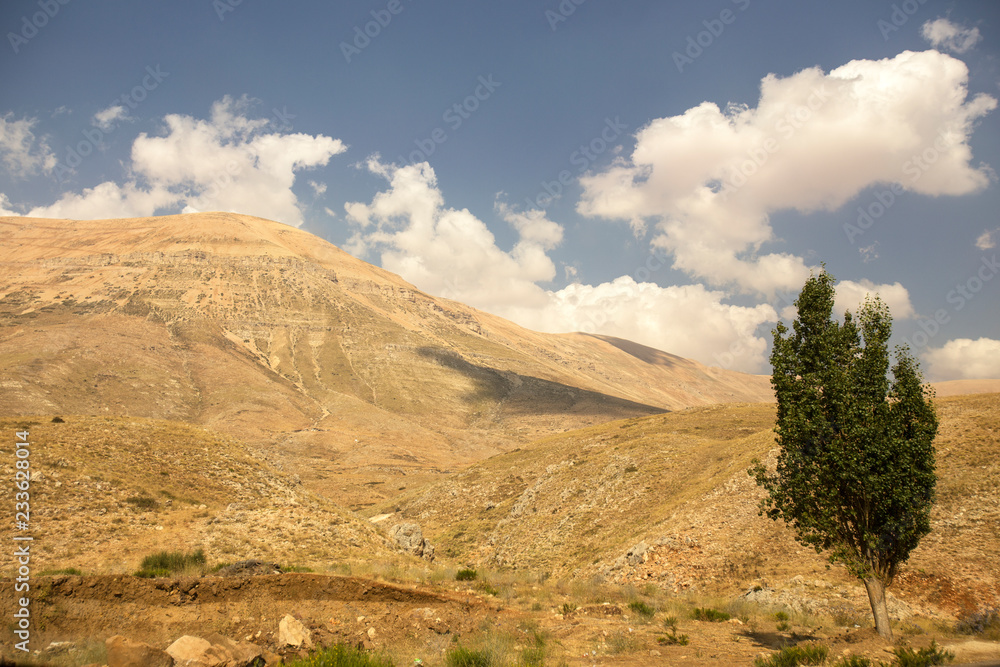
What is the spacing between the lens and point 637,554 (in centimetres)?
2456

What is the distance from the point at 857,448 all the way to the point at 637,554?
49.3 feet

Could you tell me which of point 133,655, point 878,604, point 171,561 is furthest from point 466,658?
point 171,561

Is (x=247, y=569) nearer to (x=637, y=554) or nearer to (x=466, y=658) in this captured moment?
(x=466, y=658)

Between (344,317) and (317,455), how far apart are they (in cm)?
9343

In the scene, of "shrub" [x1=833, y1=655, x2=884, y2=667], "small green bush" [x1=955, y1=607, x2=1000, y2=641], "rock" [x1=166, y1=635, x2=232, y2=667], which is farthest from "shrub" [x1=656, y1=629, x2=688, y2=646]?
"rock" [x1=166, y1=635, x2=232, y2=667]

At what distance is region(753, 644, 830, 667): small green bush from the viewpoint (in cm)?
1046

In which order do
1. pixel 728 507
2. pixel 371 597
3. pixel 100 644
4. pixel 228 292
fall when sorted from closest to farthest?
pixel 100 644, pixel 371 597, pixel 728 507, pixel 228 292

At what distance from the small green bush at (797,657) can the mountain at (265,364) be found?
56.3 meters

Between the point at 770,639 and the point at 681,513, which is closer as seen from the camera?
the point at 770,639

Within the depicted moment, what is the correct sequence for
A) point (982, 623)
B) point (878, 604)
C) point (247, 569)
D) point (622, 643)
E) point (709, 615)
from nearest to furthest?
point (878, 604) < point (622, 643) < point (982, 623) < point (247, 569) < point (709, 615)

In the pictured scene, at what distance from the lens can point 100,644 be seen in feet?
31.3

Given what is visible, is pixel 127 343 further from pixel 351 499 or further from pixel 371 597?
pixel 371 597

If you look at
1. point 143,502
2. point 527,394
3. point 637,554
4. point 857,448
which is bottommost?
point 637,554

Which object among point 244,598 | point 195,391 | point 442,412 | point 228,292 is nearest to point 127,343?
point 195,391
